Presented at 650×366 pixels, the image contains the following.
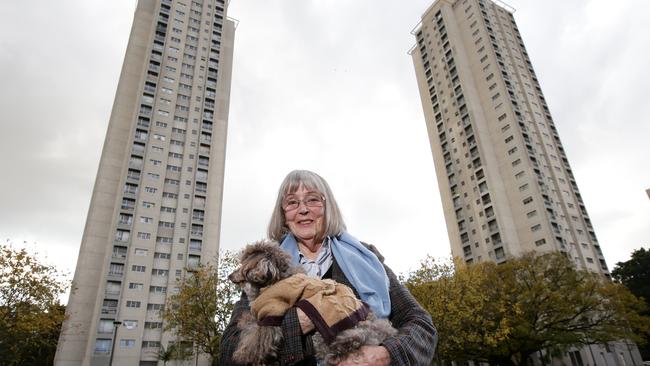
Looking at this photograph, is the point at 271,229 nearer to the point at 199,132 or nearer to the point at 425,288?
the point at 425,288

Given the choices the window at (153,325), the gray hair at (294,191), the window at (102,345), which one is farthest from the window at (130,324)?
the gray hair at (294,191)

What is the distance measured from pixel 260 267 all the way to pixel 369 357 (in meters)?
0.74

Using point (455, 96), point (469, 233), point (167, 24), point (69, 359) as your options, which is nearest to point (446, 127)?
point (455, 96)

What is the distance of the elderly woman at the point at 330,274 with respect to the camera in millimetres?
1916

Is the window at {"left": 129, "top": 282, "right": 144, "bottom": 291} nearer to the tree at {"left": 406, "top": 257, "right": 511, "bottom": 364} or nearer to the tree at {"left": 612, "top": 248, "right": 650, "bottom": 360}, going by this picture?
the tree at {"left": 406, "top": 257, "right": 511, "bottom": 364}

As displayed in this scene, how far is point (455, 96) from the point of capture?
75500 mm

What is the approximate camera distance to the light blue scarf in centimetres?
234

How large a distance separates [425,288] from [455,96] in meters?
55.1

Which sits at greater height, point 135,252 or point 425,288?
point 135,252

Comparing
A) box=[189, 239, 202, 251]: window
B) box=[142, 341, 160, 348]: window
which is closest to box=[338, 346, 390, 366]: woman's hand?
box=[142, 341, 160, 348]: window

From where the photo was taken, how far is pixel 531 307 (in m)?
35.9

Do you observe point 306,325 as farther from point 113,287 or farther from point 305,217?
point 113,287

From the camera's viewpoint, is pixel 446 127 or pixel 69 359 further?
pixel 446 127

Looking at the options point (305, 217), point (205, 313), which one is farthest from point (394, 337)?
point (205, 313)
